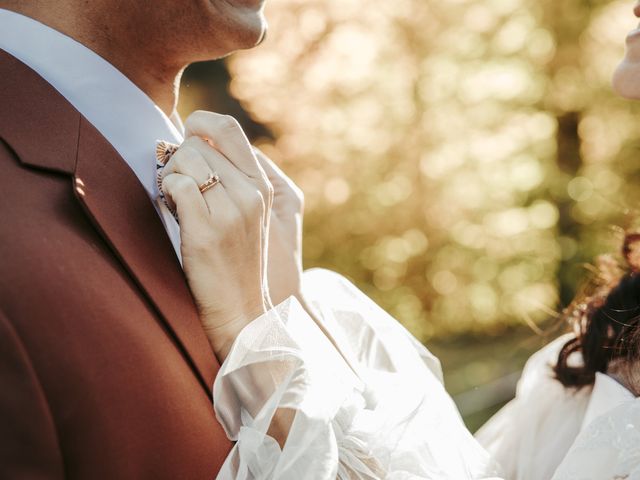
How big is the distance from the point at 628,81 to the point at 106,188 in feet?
4.76

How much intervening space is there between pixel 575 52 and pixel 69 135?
324 inches

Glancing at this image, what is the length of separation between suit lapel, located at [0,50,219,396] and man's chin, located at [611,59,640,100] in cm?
134

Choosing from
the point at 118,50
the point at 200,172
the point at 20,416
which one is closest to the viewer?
the point at 20,416

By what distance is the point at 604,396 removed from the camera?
6.16 feet

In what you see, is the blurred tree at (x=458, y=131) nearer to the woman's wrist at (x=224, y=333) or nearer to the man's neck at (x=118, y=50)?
the man's neck at (x=118, y=50)

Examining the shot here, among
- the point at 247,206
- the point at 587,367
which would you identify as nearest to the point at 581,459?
the point at 587,367

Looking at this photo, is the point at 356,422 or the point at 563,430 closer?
the point at 356,422

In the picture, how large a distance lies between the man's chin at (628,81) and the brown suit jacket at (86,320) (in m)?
1.35

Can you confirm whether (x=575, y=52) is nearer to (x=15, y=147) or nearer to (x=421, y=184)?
(x=421, y=184)

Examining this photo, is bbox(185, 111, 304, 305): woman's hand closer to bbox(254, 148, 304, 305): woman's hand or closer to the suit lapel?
bbox(254, 148, 304, 305): woman's hand

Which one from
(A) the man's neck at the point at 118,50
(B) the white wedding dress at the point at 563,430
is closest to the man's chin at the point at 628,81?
(B) the white wedding dress at the point at 563,430

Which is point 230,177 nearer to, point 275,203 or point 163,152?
point 163,152

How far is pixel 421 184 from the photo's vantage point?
9.05 meters

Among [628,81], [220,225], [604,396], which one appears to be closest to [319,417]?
[220,225]
